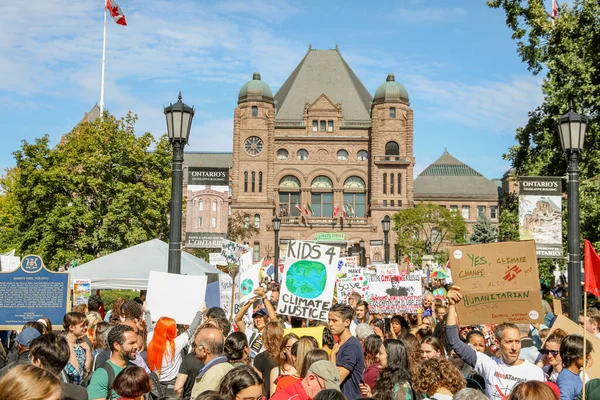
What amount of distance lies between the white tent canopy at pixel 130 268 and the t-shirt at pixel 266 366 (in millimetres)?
9034

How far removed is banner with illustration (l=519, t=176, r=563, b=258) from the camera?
1321cm

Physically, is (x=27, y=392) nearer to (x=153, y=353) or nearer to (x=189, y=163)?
(x=153, y=353)

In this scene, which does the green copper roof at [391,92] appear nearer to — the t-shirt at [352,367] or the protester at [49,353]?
the t-shirt at [352,367]

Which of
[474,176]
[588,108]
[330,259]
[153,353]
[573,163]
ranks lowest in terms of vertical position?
[153,353]

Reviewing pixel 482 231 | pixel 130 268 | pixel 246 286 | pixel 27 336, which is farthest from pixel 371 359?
pixel 482 231

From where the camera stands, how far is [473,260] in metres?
7.32

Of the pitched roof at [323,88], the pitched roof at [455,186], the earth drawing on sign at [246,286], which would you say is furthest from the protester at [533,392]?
the pitched roof at [455,186]

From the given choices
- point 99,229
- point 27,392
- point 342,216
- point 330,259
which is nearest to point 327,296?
point 330,259

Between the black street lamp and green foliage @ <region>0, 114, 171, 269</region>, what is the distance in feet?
91.1

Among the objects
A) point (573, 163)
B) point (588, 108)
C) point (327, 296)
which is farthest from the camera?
point (588, 108)

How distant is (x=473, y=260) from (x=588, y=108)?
52.5 ft

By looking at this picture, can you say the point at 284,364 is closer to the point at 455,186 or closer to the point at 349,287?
the point at 349,287

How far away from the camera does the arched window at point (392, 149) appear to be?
262 ft

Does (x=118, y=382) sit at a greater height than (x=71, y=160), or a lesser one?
lesser
